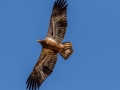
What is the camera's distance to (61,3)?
56.1 ft

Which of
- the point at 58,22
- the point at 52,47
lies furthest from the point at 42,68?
the point at 58,22

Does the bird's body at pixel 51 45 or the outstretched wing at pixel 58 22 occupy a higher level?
the outstretched wing at pixel 58 22

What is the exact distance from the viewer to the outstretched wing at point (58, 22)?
16766 millimetres

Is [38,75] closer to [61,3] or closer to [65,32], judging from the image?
[65,32]

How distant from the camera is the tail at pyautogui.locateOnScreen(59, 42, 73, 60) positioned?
54.3 ft

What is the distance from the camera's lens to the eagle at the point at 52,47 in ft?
54.0

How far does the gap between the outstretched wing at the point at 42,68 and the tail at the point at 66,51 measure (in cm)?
38

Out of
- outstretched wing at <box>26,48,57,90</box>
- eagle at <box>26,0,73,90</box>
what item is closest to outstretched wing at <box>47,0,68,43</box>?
eagle at <box>26,0,73,90</box>

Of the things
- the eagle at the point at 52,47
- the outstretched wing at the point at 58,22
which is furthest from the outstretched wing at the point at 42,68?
the outstretched wing at the point at 58,22

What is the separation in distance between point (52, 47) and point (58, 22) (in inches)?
50.7

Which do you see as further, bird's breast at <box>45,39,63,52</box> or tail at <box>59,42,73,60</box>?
tail at <box>59,42,73,60</box>

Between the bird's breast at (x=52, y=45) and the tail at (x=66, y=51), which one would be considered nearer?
the bird's breast at (x=52, y=45)

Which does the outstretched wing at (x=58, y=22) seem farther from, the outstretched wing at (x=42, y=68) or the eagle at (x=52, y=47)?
the outstretched wing at (x=42, y=68)

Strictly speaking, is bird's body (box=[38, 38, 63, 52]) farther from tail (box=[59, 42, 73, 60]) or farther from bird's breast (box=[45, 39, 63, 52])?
tail (box=[59, 42, 73, 60])
